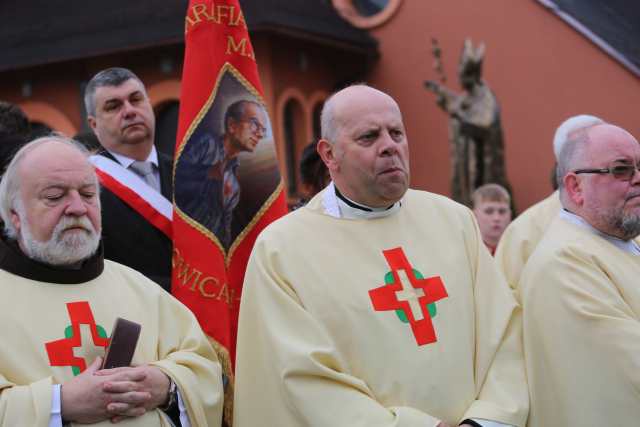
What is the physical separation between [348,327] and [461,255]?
639mm

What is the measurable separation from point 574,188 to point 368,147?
3.39 ft

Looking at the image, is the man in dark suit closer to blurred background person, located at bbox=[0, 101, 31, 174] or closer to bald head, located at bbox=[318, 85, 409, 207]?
blurred background person, located at bbox=[0, 101, 31, 174]

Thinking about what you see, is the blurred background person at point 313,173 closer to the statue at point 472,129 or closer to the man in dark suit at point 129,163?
the man in dark suit at point 129,163

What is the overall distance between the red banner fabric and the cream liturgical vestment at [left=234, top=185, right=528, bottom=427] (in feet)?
2.71

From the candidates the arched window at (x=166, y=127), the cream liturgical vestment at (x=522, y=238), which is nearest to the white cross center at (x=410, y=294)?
the cream liturgical vestment at (x=522, y=238)

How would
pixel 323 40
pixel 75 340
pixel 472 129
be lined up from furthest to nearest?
pixel 323 40 → pixel 472 129 → pixel 75 340

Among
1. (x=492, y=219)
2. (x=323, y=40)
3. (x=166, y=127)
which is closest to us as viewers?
(x=492, y=219)

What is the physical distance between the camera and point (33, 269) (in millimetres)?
3691

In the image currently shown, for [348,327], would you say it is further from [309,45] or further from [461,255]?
[309,45]

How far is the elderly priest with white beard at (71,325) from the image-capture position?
347 centimetres

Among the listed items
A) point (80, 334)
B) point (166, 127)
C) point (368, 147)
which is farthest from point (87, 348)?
point (166, 127)

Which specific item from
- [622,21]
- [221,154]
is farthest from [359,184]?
[622,21]

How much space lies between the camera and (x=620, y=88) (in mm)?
14789

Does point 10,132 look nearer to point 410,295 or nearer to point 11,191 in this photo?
point 11,191
